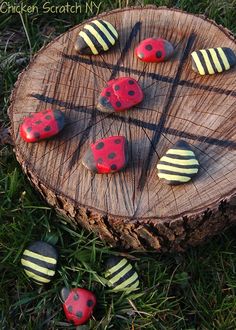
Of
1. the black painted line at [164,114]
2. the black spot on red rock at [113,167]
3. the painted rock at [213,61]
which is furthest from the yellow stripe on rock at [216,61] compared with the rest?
the black spot on red rock at [113,167]

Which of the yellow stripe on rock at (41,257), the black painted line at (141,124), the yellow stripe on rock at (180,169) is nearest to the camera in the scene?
the yellow stripe on rock at (180,169)

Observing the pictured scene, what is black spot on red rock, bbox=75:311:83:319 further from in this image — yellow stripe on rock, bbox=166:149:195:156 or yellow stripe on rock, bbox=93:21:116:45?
yellow stripe on rock, bbox=93:21:116:45

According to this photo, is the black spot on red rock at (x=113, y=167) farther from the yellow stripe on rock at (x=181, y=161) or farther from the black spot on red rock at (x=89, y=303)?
the black spot on red rock at (x=89, y=303)

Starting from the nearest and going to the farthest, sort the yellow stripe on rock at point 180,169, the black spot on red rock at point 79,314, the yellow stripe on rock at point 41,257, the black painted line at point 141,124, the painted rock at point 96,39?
the yellow stripe on rock at point 180,169
the black painted line at point 141,124
the black spot on red rock at point 79,314
the yellow stripe on rock at point 41,257
the painted rock at point 96,39

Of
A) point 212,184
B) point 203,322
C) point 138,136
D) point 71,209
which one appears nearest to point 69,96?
point 138,136

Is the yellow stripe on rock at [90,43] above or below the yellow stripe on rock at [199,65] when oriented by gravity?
below

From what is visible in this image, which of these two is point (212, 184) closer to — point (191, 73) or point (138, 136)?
point (138, 136)

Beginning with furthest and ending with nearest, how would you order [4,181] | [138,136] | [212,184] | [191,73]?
[4,181] → [191,73] → [138,136] → [212,184]
